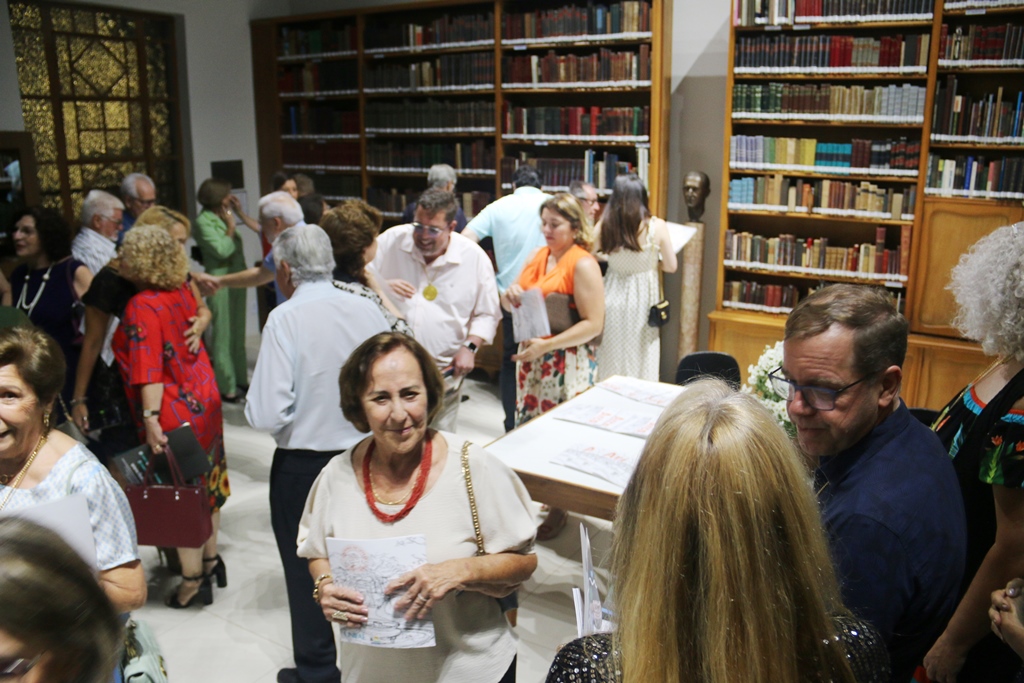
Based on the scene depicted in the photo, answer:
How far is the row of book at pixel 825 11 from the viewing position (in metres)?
4.97

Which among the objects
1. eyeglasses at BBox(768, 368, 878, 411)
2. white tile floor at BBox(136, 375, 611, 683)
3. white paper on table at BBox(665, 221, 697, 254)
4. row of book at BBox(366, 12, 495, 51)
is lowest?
white tile floor at BBox(136, 375, 611, 683)

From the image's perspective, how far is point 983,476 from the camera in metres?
1.67

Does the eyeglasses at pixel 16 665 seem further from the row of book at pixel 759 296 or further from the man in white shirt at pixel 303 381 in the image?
the row of book at pixel 759 296

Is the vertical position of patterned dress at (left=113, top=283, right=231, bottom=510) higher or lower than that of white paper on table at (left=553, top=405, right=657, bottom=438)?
higher

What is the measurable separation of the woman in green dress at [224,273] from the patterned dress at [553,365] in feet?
9.42

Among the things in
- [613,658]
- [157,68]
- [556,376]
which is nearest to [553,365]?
[556,376]

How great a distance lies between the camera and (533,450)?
9.97 ft

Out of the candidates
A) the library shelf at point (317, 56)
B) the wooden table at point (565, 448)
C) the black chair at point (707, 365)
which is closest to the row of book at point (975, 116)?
the black chair at point (707, 365)

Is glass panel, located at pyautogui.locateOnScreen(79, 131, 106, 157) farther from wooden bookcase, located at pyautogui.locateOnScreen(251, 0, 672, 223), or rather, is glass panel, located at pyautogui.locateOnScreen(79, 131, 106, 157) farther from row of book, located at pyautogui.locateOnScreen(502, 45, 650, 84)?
row of book, located at pyautogui.locateOnScreen(502, 45, 650, 84)

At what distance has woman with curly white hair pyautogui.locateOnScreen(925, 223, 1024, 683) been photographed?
1632mm

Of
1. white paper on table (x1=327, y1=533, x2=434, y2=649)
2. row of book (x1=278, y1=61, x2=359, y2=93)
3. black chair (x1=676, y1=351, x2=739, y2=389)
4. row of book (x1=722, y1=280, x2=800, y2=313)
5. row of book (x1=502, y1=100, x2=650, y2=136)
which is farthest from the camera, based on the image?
row of book (x1=278, y1=61, x2=359, y2=93)

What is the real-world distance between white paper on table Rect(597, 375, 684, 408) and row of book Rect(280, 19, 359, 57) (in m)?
5.04

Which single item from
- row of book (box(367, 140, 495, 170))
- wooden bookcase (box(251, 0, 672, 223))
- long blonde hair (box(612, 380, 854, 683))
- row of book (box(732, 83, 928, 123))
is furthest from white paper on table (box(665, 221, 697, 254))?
long blonde hair (box(612, 380, 854, 683))

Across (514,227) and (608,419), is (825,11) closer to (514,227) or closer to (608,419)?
(514,227)
